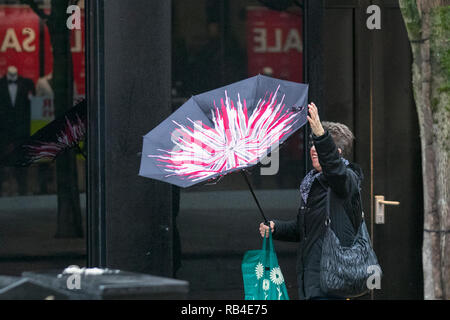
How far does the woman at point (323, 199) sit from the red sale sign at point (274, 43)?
1.77 metres

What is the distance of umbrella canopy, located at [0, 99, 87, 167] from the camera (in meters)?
6.73

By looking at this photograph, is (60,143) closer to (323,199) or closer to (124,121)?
(124,121)

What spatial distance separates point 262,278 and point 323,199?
0.61 m

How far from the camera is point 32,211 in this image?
677cm

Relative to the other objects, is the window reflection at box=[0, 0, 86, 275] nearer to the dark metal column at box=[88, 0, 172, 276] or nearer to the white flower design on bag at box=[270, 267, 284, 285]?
the dark metal column at box=[88, 0, 172, 276]

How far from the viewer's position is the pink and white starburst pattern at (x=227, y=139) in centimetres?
502

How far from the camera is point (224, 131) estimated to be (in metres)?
5.22

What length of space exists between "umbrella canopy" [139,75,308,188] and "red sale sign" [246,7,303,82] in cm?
177

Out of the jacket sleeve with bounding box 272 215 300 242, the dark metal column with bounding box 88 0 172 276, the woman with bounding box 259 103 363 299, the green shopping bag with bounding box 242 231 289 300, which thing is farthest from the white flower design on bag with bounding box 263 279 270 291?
the dark metal column with bounding box 88 0 172 276

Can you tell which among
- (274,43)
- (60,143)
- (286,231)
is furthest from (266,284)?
(274,43)
